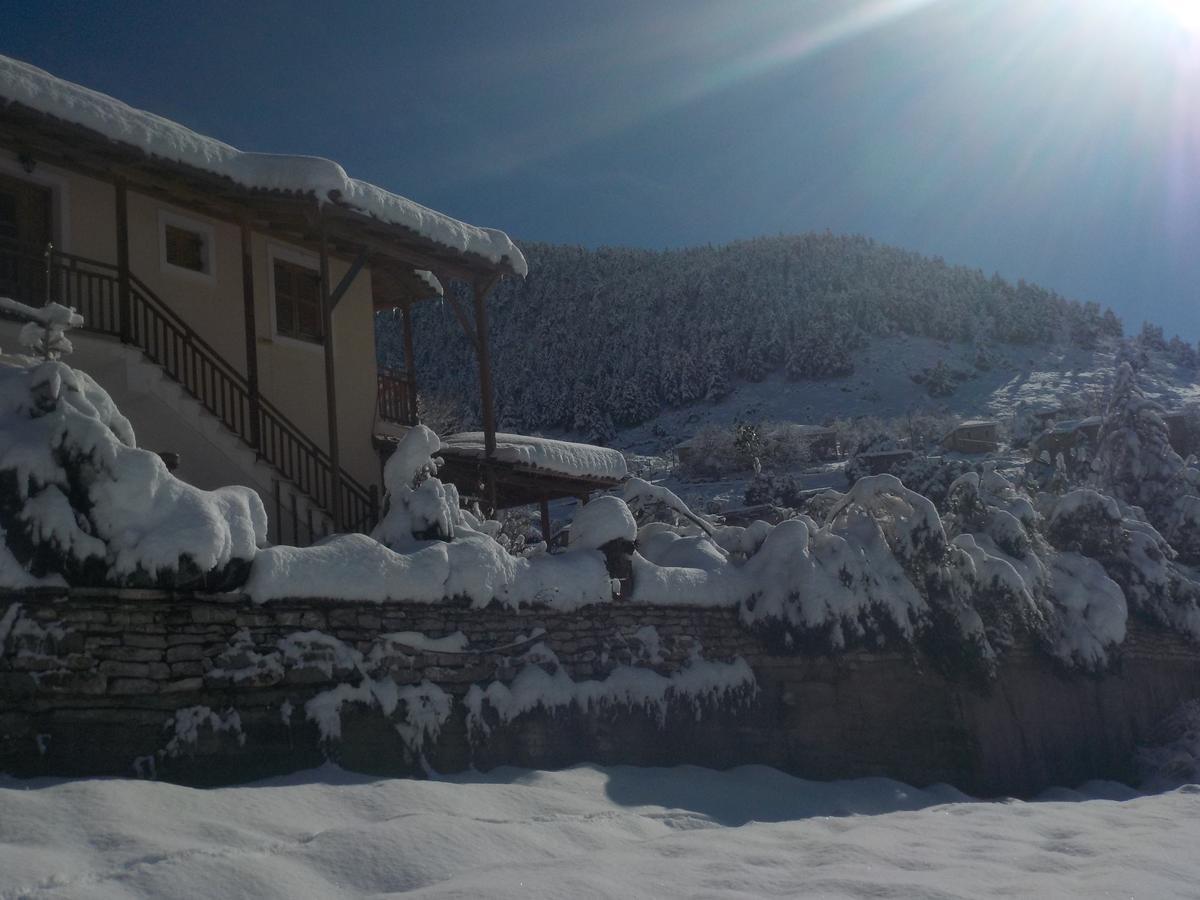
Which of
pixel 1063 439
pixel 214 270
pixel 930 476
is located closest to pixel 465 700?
pixel 214 270

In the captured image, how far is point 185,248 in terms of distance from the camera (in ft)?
39.4

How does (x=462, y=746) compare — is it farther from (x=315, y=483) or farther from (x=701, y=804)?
(x=315, y=483)

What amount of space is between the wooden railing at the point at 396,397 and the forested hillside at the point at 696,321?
1483 inches

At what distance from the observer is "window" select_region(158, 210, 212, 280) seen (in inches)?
458

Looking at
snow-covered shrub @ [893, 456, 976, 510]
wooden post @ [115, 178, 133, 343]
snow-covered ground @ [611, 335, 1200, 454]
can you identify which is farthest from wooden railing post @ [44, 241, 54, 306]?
snow-covered ground @ [611, 335, 1200, 454]

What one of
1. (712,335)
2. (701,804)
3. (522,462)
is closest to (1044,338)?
(712,335)

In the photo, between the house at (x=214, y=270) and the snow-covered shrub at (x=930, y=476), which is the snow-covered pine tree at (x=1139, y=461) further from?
the house at (x=214, y=270)

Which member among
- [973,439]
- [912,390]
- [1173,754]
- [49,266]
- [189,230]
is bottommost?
[1173,754]

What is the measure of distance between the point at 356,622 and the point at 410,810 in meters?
1.56

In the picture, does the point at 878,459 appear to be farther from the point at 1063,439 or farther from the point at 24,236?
the point at 24,236

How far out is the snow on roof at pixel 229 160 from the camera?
9148 mm

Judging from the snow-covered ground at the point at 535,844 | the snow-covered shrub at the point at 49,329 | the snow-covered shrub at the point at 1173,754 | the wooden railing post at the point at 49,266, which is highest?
the wooden railing post at the point at 49,266

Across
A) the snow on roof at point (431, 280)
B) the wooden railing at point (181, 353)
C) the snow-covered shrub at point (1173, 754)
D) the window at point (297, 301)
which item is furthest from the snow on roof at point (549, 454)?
the snow-covered shrub at point (1173, 754)

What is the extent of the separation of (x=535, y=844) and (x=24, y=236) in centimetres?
816
